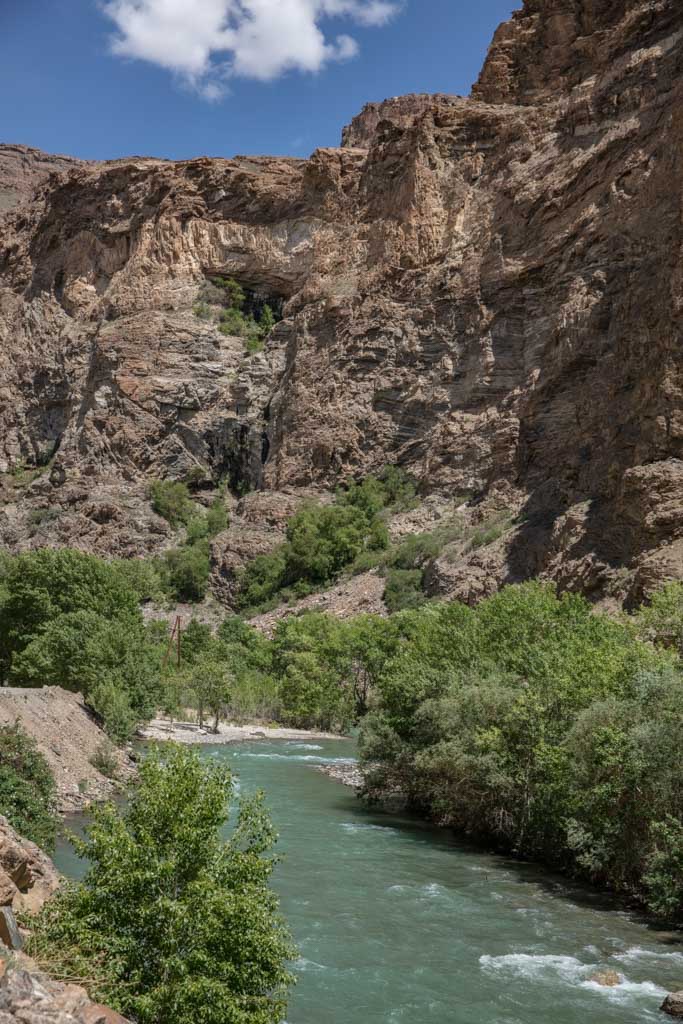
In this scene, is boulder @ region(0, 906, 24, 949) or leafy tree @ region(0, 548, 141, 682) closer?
boulder @ region(0, 906, 24, 949)

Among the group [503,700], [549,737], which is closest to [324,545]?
[503,700]

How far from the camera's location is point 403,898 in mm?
18734

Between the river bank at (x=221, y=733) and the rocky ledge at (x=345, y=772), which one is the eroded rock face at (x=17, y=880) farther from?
the river bank at (x=221, y=733)

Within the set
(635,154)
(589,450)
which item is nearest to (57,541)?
(589,450)

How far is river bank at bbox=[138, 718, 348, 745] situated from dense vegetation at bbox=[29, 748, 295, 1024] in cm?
3290

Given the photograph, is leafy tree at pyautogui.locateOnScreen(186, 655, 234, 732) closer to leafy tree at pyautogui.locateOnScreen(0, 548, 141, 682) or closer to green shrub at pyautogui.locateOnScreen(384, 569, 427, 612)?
green shrub at pyautogui.locateOnScreen(384, 569, 427, 612)

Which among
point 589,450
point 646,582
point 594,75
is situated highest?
point 594,75

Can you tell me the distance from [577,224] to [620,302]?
12.6 meters

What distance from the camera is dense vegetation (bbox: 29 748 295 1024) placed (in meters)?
8.68

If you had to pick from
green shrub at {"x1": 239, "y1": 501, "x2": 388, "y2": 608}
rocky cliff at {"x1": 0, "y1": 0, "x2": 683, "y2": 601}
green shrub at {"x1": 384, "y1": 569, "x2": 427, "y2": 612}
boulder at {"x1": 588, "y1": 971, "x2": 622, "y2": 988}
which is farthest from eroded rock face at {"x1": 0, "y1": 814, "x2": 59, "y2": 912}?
green shrub at {"x1": 239, "y1": 501, "x2": 388, "y2": 608}

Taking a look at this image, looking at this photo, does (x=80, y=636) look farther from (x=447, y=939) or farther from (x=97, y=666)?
(x=447, y=939)

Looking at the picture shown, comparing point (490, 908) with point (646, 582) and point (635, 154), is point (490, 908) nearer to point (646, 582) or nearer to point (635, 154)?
point (646, 582)

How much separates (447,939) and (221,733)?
36.5m

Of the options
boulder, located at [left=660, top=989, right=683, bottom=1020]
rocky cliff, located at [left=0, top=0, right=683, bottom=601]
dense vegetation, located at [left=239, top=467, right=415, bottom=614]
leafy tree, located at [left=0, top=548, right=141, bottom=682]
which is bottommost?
boulder, located at [left=660, top=989, right=683, bottom=1020]
